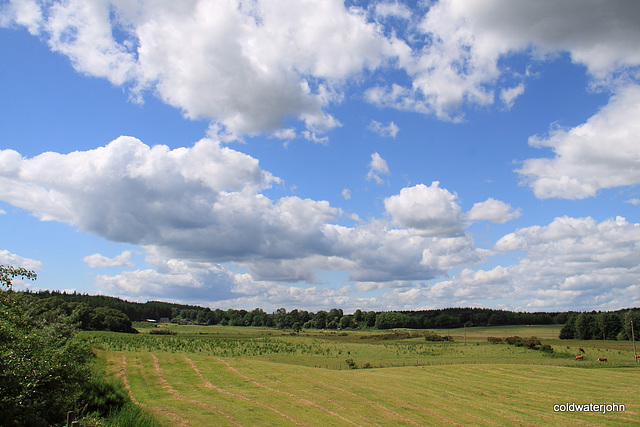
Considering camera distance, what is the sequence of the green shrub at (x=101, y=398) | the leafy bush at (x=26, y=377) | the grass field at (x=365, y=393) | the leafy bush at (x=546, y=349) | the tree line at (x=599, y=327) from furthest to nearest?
the tree line at (x=599, y=327) → the leafy bush at (x=546, y=349) → the grass field at (x=365, y=393) → the green shrub at (x=101, y=398) → the leafy bush at (x=26, y=377)

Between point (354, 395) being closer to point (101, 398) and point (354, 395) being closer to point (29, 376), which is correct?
point (101, 398)

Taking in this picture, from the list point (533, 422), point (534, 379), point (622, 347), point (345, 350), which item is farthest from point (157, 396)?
point (622, 347)

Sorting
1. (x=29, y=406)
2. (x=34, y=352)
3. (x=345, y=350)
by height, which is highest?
(x=34, y=352)

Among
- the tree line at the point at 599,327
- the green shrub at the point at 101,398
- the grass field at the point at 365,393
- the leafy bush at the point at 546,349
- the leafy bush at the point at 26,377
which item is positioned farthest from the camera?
the tree line at the point at 599,327

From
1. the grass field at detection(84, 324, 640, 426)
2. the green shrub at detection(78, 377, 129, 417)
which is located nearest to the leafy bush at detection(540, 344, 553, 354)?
the grass field at detection(84, 324, 640, 426)

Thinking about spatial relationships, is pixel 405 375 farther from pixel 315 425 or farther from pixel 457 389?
pixel 315 425

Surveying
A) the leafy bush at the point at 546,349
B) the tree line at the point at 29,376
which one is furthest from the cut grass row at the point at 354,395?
the leafy bush at the point at 546,349

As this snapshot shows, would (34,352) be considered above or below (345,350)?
above

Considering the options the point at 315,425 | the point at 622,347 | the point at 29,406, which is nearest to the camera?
the point at 29,406

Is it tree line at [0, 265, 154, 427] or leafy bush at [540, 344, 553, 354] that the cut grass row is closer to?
tree line at [0, 265, 154, 427]

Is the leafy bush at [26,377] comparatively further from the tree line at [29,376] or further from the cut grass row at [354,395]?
the cut grass row at [354,395]

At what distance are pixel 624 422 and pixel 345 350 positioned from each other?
63897 mm

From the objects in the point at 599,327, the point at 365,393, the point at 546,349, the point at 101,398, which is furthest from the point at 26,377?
the point at 599,327

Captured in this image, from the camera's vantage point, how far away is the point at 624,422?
3080 cm
